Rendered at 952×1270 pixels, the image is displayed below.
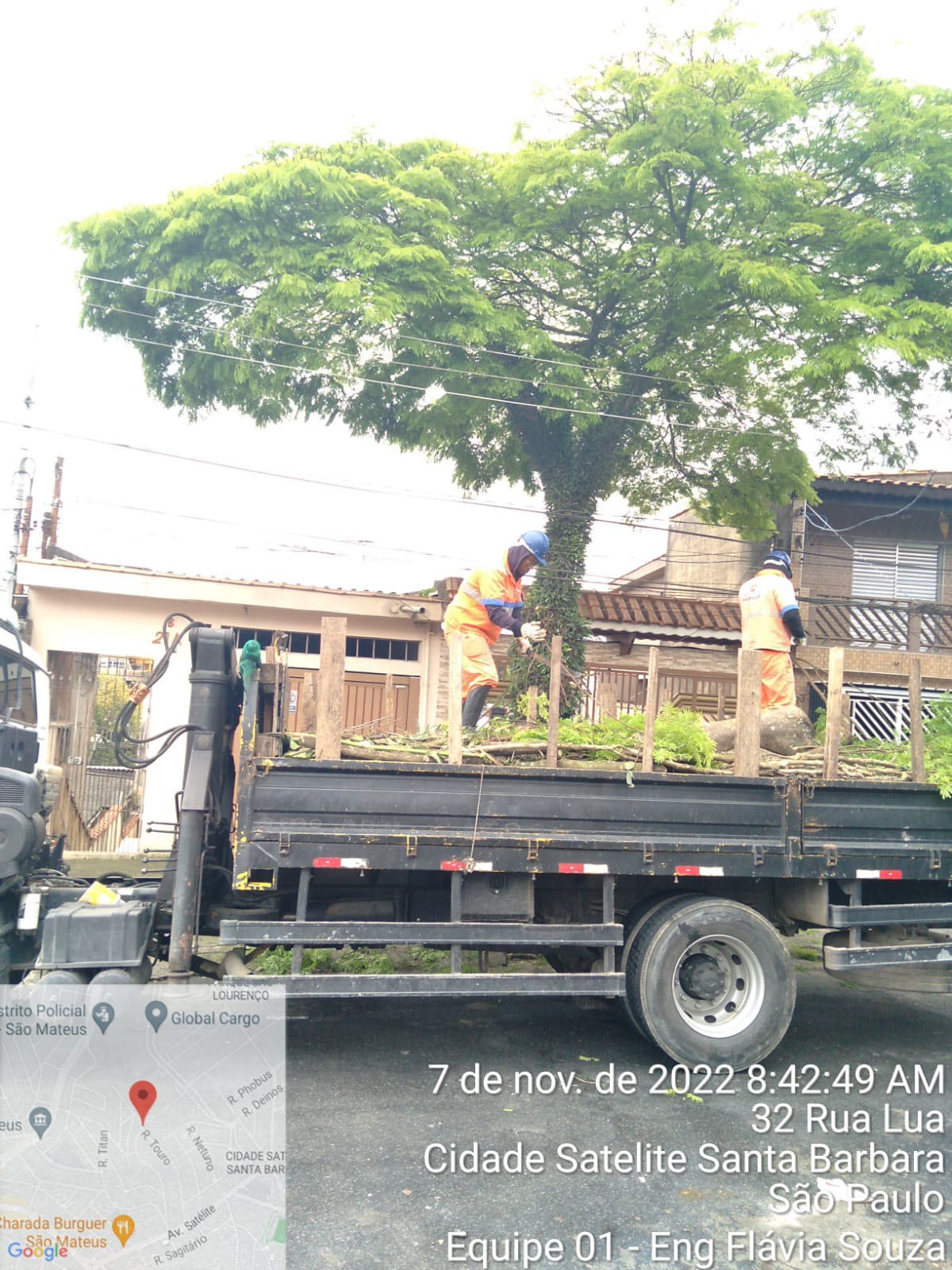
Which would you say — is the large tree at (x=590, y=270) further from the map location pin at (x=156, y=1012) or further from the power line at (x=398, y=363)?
the map location pin at (x=156, y=1012)

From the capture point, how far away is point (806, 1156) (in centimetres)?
399

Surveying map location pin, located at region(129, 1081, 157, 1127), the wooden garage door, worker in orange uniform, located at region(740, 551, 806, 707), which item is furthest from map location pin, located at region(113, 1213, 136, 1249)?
the wooden garage door

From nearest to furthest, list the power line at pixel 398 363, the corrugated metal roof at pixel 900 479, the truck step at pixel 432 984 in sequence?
1. the truck step at pixel 432 984
2. the power line at pixel 398 363
3. the corrugated metal roof at pixel 900 479

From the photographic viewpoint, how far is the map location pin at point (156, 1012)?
450cm

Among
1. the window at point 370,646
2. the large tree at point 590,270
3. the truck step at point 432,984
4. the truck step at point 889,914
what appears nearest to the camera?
the truck step at point 432,984

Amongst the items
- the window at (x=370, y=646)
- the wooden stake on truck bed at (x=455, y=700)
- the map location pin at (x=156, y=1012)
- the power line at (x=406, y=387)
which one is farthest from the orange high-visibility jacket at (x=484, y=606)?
the window at (x=370, y=646)

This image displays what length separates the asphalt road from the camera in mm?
3250

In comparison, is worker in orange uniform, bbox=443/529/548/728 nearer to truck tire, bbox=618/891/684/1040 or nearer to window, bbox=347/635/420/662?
truck tire, bbox=618/891/684/1040

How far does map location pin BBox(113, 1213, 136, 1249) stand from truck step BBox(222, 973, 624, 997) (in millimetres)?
1198

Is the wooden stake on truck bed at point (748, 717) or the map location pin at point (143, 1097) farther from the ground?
the wooden stake on truck bed at point (748, 717)

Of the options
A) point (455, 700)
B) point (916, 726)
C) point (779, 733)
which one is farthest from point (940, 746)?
point (455, 700)

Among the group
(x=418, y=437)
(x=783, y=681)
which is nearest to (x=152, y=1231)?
(x=783, y=681)

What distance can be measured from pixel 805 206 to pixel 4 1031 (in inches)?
464
